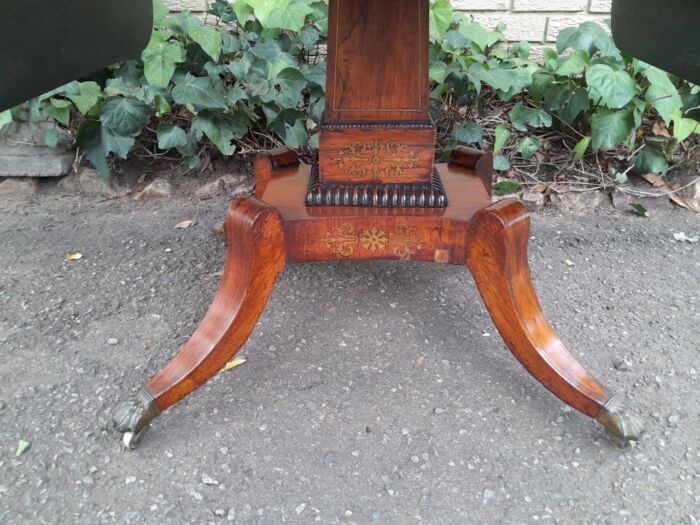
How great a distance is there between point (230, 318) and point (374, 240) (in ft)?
1.05

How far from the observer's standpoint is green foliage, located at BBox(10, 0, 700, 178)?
6.69 ft

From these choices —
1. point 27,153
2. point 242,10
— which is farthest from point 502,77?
point 27,153

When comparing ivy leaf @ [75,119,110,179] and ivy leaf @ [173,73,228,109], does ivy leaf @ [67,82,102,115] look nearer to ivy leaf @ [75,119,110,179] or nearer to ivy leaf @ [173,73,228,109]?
ivy leaf @ [75,119,110,179]

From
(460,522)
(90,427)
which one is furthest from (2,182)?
(460,522)

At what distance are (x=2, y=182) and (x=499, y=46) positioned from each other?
1.92m

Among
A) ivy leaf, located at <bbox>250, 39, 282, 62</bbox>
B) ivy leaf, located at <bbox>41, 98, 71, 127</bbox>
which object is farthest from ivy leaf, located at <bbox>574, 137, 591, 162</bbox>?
ivy leaf, located at <bbox>41, 98, 71, 127</bbox>

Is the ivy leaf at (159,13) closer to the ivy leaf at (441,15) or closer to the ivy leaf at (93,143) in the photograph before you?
the ivy leaf at (93,143)

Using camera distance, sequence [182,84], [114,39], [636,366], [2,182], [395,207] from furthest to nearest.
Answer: [2,182]
[182,84]
[636,366]
[395,207]
[114,39]

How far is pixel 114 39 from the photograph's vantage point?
3.32 ft

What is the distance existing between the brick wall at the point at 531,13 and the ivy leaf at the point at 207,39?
1.28 feet

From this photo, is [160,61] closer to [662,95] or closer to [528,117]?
[528,117]

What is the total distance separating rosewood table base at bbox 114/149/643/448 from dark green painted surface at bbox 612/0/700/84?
13.5 inches

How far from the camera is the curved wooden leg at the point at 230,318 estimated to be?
117cm

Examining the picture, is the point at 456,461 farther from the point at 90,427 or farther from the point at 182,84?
the point at 182,84
